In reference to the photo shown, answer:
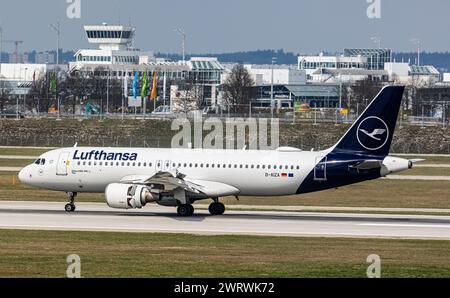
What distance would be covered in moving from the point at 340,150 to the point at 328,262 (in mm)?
17339

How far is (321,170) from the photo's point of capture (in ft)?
180

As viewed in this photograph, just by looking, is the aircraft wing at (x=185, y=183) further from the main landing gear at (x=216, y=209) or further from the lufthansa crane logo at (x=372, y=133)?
the lufthansa crane logo at (x=372, y=133)

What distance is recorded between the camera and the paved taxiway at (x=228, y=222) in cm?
4872

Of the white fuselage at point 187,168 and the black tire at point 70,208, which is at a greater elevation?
the white fuselage at point 187,168

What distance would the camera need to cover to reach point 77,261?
122ft

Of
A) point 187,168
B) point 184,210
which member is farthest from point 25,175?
point 184,210

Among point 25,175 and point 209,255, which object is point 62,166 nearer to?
point 25,175

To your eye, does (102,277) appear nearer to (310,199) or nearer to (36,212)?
(36,212)

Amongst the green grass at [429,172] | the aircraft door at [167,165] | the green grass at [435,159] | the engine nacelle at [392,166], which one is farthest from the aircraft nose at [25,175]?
the green grass at [435,159]

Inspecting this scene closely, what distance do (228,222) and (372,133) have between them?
28.3 feet

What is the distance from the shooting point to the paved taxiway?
4872 centimetres

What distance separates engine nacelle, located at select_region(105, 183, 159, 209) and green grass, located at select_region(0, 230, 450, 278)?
630 cm

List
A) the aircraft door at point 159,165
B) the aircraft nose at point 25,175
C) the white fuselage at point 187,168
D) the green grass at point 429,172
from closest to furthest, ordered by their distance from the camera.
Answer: the white fuselage at point 187,168, the aircraft door at point 159,165, the aircraft nose at point 25,175, the green grass at point 429,172

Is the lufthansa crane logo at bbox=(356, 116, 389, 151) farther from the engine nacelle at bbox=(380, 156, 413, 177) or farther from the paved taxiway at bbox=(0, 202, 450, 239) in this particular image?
the paved taxiway at bbox=(0, 202, 450, 239)
